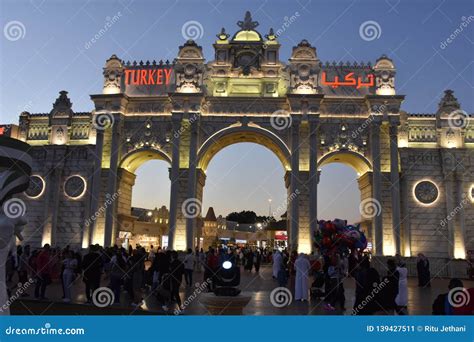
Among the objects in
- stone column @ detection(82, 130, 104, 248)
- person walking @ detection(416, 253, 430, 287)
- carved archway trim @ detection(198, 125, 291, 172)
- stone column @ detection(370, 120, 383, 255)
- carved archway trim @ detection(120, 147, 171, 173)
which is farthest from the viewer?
carved archway trim @ detection(120, 147, 171, 173)

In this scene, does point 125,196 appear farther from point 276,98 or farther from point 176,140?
point 276,98

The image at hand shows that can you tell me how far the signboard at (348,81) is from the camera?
112ft

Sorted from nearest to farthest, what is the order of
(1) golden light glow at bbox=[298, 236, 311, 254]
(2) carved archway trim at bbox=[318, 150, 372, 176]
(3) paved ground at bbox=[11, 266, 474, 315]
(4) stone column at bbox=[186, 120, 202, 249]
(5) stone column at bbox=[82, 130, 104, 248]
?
(3) paved ground at bbox=[11, 266, 474, 315], (1) golden light glow at bbox=[298, 236, 311, 254], (4) stone column at bbox=[186, 120, 202, 249], (5) stone column at bbox=[82, 130, 104, 248], (2) carved archway trim at bbox=[318, 150, 372, 176]

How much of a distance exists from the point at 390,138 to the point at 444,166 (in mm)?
4479

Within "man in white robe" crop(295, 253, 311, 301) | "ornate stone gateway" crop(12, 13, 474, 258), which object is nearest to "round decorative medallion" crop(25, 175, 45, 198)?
"ornate stone gateway" crop(12, 13, 474, 258)

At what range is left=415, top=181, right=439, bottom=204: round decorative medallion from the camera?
32.9 meters

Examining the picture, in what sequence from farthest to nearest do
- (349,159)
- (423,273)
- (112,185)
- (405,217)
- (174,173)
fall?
(349,159), (112,185), (174,173), (405,217), (423,273)

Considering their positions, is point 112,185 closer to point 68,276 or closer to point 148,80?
point 148,80

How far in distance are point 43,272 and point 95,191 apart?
59.3 feet

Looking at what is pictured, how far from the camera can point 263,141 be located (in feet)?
116

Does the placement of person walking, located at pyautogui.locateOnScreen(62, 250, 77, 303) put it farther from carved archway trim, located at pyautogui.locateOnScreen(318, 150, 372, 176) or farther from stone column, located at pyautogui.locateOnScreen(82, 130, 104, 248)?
carved archway trim, located at pyautogui.locateOnScreen(318, 150, 372, 176)

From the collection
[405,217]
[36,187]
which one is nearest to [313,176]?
[405,217]

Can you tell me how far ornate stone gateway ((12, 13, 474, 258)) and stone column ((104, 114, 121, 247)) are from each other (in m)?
0.10
